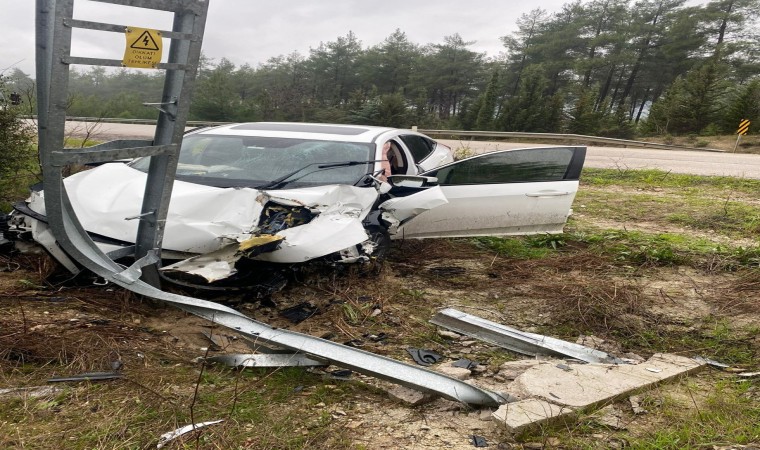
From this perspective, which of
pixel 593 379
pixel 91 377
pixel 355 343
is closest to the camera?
pixel 91 377

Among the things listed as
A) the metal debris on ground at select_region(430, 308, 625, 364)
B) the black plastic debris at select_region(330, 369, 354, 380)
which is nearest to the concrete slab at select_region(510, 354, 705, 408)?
the metal debris on ground at select_region(430, 308, 625, 364)

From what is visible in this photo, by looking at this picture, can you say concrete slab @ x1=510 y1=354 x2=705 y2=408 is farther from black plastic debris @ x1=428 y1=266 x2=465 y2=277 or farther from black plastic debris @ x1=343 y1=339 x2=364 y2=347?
black plastic debris @ x1=428 y1=266 x2=465 y2=277

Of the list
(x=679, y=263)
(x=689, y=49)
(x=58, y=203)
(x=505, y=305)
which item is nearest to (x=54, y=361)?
(x=58, y=203)

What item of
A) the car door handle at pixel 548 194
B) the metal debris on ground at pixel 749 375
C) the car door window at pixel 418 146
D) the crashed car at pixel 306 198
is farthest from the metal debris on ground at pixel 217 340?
the car door window at pixel 418 146

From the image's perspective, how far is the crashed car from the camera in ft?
10.5

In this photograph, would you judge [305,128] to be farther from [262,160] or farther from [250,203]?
[250,203]

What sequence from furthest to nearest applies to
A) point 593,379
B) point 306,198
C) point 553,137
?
point 553,137
point 306,198
point 593,379

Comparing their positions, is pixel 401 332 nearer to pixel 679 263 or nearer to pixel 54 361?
pixel 54 361

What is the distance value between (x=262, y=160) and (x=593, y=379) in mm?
3085

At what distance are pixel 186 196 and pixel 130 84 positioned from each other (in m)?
27.8

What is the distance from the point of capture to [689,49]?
128 feet

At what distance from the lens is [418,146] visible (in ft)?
20.3

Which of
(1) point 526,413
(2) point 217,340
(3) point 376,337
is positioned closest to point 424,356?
(3) point 376,337

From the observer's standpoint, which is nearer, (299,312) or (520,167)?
(299,312)
